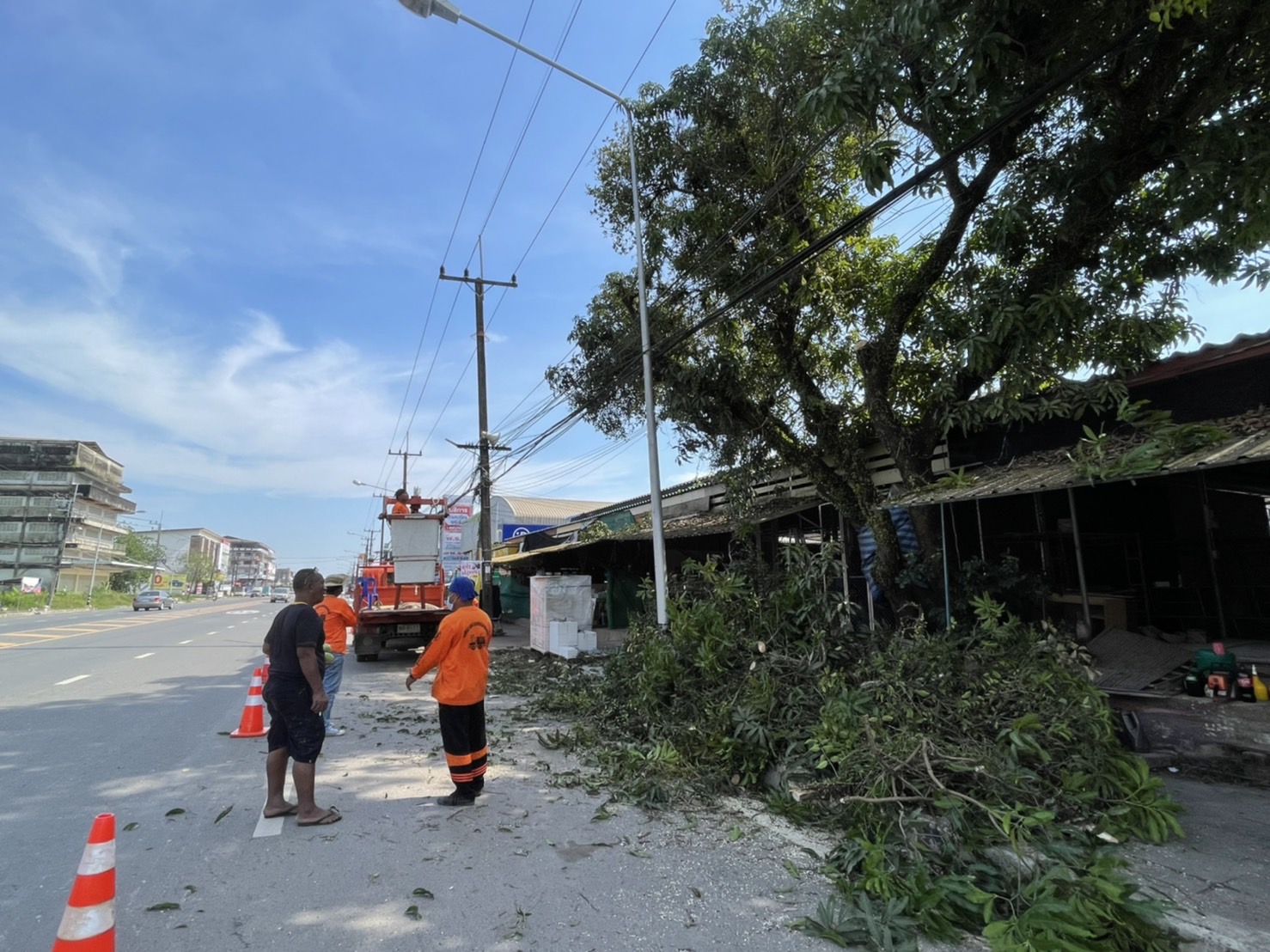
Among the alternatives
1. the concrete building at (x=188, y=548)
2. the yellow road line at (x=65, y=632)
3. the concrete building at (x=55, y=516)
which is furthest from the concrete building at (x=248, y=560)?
the yellow road line at (x=65, y=632)

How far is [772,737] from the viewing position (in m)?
5.80

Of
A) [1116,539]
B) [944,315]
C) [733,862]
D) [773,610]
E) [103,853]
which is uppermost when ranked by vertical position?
[944,315]

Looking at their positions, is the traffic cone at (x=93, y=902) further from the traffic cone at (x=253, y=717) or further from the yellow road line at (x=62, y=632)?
the yellow road line at (x=62, y=632)

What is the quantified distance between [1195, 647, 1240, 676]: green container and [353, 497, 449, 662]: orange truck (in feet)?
39.4

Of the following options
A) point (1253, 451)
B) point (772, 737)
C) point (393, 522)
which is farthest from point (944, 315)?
point (393, 522)

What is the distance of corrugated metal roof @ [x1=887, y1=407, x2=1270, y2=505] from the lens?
4.35 m

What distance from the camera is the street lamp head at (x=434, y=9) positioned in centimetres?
757

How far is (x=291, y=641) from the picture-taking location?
4922mm

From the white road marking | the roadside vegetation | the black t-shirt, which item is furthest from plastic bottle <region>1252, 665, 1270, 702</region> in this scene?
the white road marking

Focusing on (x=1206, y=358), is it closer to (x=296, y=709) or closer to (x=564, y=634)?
(x=296, y=709)

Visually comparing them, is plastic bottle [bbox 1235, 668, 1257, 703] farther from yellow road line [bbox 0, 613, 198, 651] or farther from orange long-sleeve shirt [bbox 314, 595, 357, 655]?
yellow road line [bbox 0, 613, 198, 651]

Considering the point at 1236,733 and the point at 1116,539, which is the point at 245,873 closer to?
the point at 1236,733

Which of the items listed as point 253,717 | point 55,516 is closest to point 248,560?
point 55,516

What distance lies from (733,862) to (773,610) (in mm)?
3053
